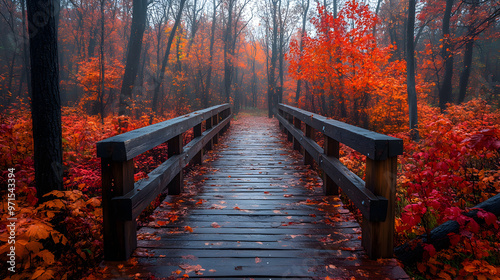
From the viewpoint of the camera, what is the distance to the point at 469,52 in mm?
17047

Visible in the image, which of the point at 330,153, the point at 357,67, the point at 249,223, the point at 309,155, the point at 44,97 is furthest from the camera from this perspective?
the point at 357,67

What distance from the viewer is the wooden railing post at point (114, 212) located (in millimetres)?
2412

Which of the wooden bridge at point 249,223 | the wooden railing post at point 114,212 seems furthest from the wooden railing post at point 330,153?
the wooden railing post at point 114,212

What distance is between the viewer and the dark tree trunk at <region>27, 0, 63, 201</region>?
315 centimetres

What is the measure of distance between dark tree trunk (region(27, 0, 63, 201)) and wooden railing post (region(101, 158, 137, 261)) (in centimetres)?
129

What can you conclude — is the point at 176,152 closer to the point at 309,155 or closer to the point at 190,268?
the point at 190,268

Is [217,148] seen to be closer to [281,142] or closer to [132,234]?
[281,142]

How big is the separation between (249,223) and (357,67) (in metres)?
11.4

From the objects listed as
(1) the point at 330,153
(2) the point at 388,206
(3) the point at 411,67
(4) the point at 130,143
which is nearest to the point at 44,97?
(4) the point at 130,143

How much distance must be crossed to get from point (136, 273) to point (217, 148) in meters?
5.81

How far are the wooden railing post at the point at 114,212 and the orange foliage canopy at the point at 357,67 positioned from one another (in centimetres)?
1173

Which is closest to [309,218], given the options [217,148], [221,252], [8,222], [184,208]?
[221,252]

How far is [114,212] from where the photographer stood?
7.95 feet

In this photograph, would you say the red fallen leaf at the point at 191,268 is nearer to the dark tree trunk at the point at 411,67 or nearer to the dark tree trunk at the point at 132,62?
Result: the dark tree trunk at the point at 411,67
